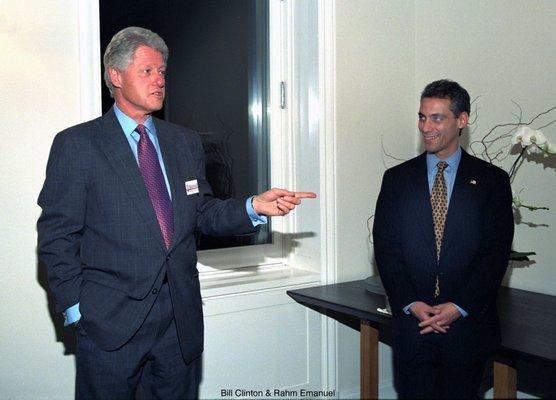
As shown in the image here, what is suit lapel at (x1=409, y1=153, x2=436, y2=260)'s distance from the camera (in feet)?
7.81

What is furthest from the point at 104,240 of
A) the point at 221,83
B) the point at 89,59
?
the point at 221,83

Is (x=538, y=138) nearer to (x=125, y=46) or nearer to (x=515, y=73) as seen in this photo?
(x=515, y=73)

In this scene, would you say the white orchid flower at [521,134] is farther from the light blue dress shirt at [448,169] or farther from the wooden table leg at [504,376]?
the wooden table leg at [504,376]

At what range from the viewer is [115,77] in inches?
87.4

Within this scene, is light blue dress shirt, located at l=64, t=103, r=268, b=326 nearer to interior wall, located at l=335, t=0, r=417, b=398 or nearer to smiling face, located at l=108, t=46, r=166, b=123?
smiling face, located at l=108, t=46, r=166, b=123

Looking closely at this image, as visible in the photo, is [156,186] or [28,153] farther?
[28,153]

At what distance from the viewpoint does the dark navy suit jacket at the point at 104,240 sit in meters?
2.07

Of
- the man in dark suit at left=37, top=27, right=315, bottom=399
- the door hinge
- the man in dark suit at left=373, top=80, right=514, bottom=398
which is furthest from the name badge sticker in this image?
the door hinge

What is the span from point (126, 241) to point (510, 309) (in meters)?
1.61

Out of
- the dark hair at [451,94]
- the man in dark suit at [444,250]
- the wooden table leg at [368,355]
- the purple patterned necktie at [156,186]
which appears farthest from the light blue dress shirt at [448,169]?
the purple patterned necktie at [156,186]

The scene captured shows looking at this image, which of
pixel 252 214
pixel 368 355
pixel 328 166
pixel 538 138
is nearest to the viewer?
pixel 252 214

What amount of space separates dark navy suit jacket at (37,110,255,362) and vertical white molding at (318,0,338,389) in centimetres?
131

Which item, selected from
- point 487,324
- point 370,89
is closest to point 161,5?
point 370,89

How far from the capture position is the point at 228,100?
11.2ft
